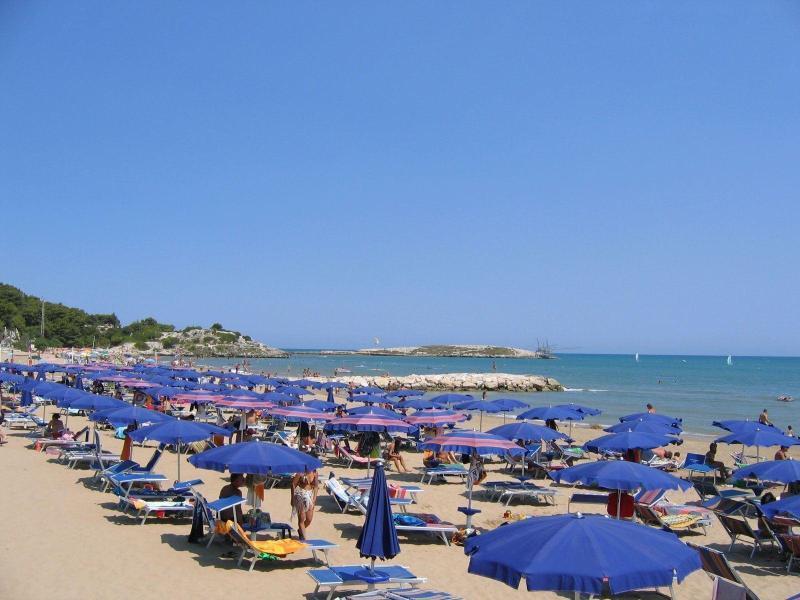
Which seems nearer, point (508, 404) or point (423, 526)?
point (423, 526)

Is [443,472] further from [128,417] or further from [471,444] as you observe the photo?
[128,417]

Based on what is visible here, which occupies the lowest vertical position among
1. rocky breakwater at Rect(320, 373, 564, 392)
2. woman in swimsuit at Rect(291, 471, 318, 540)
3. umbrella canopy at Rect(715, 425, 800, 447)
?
rocky breakwater at Rect(320, 373, 564, 392)

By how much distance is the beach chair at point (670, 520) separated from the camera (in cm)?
1130

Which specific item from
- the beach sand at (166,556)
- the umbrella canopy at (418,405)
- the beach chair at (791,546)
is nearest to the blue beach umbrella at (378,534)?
the beach sand at (166,556)

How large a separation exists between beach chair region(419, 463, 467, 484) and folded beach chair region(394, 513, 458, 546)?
4.63m

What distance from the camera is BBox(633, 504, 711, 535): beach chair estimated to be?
37.1ft

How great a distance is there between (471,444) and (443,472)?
14.1 feet

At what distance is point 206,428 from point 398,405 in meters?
A: 13.7

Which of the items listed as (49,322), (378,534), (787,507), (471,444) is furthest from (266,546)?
(49,322)

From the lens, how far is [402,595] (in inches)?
285

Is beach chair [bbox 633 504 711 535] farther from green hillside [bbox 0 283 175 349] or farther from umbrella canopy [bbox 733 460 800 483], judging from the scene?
green hillside [bbox 0 283 175 349]

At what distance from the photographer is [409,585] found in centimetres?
825

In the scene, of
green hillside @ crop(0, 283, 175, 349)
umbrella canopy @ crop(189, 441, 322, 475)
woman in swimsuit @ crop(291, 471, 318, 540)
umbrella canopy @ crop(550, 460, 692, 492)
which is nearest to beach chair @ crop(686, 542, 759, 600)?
umbrella canopy @ crop(550, 460, 692, 492)

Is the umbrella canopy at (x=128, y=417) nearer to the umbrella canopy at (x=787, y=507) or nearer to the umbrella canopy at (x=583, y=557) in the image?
the umbrella canopy at (x=583, y=557)
